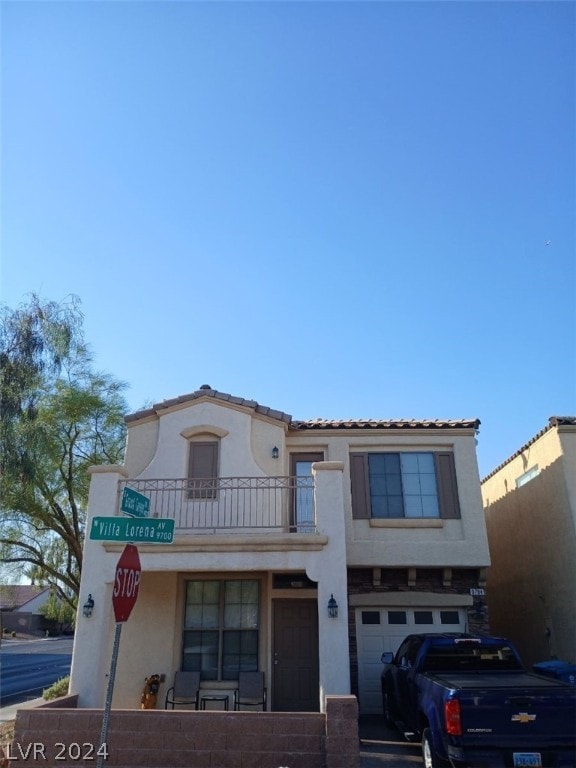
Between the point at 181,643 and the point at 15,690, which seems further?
the point at 15,690

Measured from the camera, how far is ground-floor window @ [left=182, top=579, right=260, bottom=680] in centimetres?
1186

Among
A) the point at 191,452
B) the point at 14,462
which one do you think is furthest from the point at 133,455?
the point at 14,462

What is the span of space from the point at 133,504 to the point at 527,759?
17.3ft

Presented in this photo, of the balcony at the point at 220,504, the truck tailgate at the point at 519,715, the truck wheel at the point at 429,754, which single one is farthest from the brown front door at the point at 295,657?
the truck tailgate at the point at 519,715

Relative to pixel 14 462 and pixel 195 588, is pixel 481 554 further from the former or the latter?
pixel 14 462

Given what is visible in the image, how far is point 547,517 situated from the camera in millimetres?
13805

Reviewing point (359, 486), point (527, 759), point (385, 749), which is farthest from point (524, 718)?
point (359, 486)

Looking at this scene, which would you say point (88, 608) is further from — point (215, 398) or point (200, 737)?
point (215, 398)

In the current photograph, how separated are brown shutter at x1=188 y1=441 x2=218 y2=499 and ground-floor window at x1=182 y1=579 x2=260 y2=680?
182 centimetres

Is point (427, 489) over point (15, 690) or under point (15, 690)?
over

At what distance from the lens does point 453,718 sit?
21.9 feet

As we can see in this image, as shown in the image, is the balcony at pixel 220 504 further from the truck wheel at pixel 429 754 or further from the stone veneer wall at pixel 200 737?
the truck wheel at pixel 429 754

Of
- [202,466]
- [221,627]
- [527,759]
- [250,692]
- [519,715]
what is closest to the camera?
[527,759]

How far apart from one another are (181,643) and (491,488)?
35.3ft
